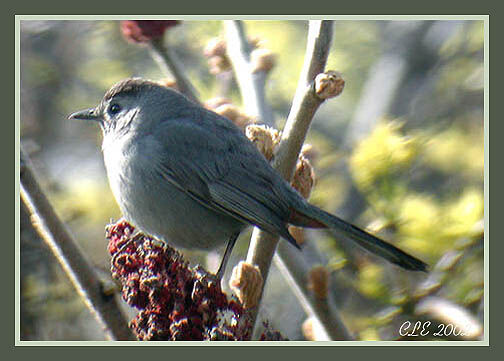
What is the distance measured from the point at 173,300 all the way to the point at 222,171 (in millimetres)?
873

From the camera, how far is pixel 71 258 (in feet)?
8.50

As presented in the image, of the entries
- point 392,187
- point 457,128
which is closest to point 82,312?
point 392,187

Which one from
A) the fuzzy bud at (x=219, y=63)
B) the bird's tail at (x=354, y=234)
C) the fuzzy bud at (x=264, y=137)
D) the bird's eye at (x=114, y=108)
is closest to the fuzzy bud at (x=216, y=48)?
the fuzzy bud at (x=219, y=63)

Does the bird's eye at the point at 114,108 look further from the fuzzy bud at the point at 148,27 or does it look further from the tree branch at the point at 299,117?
the tree branch at the point at 299,117

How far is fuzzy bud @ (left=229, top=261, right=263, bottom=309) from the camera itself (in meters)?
2.74

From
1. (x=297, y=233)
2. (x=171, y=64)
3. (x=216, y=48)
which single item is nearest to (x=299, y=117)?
(x=297, y=233)

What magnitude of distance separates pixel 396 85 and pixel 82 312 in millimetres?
2963

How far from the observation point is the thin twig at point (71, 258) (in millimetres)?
2588

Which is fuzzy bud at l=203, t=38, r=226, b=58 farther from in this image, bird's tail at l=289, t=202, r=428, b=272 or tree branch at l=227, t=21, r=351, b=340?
bird's tail at l=289, t=202, r=428, b=272

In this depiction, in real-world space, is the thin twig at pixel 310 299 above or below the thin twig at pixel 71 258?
above

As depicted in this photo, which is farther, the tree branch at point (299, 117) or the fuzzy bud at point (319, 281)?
the fuzzy bud at point (319, 281)

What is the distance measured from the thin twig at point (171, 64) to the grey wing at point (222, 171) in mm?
217

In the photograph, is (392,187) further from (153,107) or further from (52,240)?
(52,240)

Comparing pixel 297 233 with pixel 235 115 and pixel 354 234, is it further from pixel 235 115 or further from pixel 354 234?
pixel 235 115
